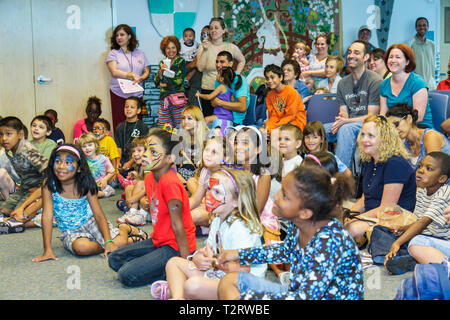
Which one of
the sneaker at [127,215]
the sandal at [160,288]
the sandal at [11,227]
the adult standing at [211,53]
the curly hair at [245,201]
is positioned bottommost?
the sandal at [160,288]

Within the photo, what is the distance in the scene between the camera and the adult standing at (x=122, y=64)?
6.02m

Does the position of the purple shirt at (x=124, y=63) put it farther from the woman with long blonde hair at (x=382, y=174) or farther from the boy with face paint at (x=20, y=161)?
the woman with long blonde hair at (x=382, y=174)

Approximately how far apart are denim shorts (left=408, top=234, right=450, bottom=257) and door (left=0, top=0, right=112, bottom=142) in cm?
476

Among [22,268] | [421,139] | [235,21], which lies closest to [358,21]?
[235,21]

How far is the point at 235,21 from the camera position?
682 cm

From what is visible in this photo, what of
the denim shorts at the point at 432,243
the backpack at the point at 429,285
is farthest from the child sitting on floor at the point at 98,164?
the backpack at the point at 429,285

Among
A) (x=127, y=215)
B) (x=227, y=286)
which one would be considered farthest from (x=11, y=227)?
(x=227, y=286)

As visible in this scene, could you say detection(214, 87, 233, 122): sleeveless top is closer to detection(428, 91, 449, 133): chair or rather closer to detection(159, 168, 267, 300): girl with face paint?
detection(428, 91, 449, 133): chair

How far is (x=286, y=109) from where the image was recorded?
15.3ft

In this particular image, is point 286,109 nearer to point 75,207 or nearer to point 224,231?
point 75,207

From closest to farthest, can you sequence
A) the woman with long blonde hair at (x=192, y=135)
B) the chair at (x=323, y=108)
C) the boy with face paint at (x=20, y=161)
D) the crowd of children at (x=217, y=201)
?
the crowd of children at (x=217, y=201) < the boy with face paint at (x=20, y=161) < the woman with long blonde hair at (x=192, y=135) < the chair at (x=323, y=108)

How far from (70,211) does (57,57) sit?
12.4 feet

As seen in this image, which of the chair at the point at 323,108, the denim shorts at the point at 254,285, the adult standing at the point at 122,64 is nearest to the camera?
the denim shorts at the point at 254,285
